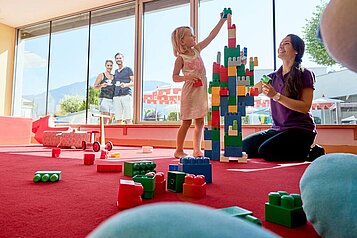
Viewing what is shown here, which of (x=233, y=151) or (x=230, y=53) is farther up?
(x=230, y=53)

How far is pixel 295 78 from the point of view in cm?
154

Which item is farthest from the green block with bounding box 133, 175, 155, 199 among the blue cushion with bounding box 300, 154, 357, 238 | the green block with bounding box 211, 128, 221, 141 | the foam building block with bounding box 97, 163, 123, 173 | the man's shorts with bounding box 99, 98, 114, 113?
the man's shorts with bounding box 99, 98, 114, 113

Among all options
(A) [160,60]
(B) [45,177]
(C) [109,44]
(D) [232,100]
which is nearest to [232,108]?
(D) [232,100]

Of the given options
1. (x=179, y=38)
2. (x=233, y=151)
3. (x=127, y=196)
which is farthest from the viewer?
(x=179, y=38)

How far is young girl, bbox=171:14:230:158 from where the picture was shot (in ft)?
5.22

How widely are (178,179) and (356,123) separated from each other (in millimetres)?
1976

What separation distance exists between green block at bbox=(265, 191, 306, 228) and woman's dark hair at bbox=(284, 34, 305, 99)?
1.16 meters

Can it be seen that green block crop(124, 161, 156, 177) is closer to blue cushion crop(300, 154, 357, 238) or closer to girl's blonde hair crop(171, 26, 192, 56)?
blue cushion crop(300, 154, 357, 238)

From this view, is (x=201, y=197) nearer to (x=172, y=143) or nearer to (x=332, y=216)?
(x=332, y=216)

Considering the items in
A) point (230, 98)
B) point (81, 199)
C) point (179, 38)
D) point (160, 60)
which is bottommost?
point (81, 199)

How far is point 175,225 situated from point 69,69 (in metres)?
3.79

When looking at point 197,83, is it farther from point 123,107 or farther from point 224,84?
point 123,107

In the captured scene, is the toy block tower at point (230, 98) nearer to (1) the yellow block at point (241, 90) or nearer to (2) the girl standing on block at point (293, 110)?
(1) the yellow block at point (241, 90)

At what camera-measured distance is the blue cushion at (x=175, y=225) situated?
151 millimetres
